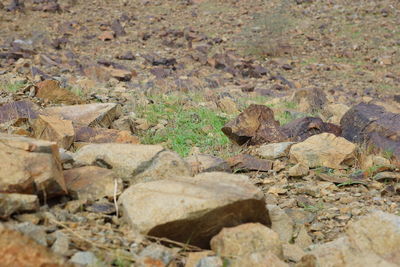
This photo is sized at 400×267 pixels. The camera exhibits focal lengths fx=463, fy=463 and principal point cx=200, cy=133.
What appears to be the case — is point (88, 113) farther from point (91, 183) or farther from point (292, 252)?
point (292, 252)

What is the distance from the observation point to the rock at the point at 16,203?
4.86ft

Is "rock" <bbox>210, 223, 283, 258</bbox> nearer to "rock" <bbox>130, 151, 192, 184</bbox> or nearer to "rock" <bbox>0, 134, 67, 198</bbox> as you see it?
"rock" <bbox>130, 151, 192, 184</bbox>

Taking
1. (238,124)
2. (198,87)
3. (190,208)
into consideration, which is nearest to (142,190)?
(190,208)

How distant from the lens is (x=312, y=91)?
19.6 feet

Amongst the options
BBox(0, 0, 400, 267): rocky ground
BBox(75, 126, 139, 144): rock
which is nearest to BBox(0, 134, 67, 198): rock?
BBox(0, 0, 400, 267): rocky ground

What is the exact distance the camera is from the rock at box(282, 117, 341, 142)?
3539 millimetres

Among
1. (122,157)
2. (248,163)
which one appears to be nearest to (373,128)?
(248,163)

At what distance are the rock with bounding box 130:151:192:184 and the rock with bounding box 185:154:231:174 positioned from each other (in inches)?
19.5

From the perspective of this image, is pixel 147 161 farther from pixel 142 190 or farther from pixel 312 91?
pixel 312 91

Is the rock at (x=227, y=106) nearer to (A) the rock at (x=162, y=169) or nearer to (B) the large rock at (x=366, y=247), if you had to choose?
(A) the rock at (x=162, y=169)

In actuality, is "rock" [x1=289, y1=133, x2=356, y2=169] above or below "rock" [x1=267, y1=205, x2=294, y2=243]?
below

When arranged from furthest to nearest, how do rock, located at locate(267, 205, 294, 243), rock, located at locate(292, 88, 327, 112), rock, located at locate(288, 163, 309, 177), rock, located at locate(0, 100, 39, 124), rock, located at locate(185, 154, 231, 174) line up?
rock, located at locate(292, 88, 327, 112), rock, located at locate(0, 100, 39, 124), rock, located at locate(288, 163, 309, 177), rock, located at locate(185, 154, 231, 174), rock, located at locate(267, 205, 294, 243)

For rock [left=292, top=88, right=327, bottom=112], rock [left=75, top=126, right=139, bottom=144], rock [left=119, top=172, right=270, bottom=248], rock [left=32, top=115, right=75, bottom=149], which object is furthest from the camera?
rock [left=292, top=88, right=327, bottom=112]

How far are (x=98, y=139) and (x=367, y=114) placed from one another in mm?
2044
